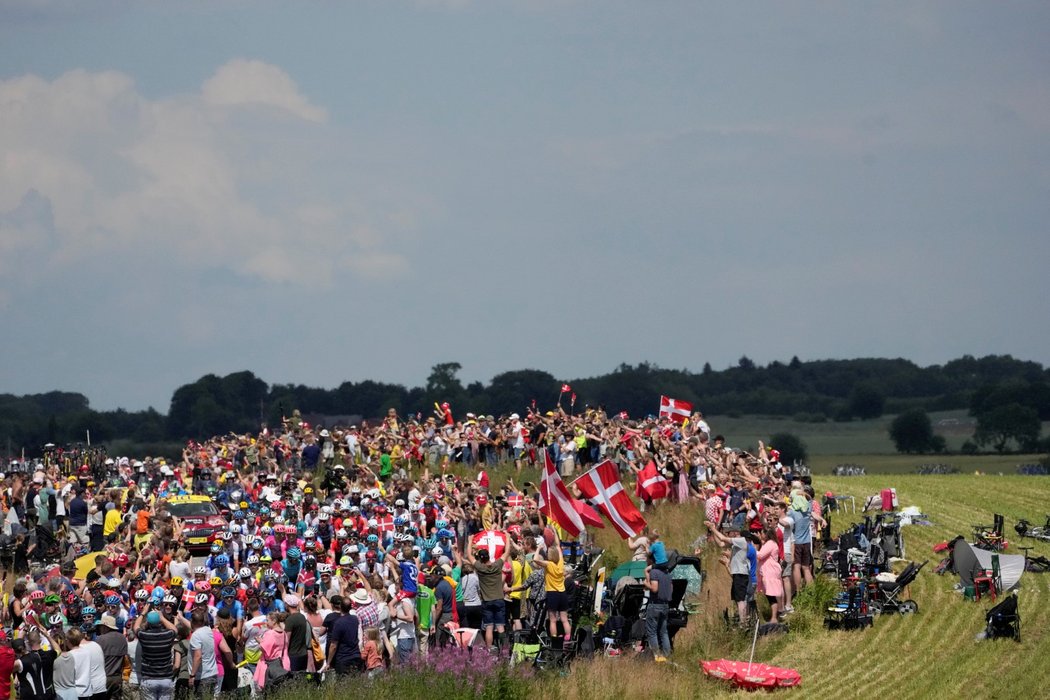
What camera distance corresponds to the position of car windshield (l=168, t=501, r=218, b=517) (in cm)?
3316

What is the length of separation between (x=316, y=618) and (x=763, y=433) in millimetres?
145767

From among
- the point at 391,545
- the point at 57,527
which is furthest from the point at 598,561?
the point at 57,527

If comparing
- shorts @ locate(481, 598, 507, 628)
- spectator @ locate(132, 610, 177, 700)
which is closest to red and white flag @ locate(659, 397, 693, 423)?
shorts @ locate(481, 598, 507, 628)

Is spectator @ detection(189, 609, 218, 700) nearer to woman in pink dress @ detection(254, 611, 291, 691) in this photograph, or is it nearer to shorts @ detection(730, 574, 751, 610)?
woman in pink dress @ detection(254, 611, 291, 691)

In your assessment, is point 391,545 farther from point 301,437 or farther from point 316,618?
point 301,437

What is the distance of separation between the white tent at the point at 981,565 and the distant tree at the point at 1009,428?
10633 cm

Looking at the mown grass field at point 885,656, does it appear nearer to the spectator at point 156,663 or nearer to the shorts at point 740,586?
the shorts at point 740,586

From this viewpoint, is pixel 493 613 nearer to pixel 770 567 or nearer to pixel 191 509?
pixel 770 567

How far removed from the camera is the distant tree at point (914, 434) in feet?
440

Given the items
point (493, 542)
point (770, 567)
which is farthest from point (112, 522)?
point (770, 567)

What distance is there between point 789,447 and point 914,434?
1199cm

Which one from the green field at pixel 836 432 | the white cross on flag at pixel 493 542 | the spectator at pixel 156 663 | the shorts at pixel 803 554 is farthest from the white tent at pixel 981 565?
the green field at pixel 836 432

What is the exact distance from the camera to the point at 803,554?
2720 cm

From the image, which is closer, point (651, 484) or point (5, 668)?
point (5, 668)
